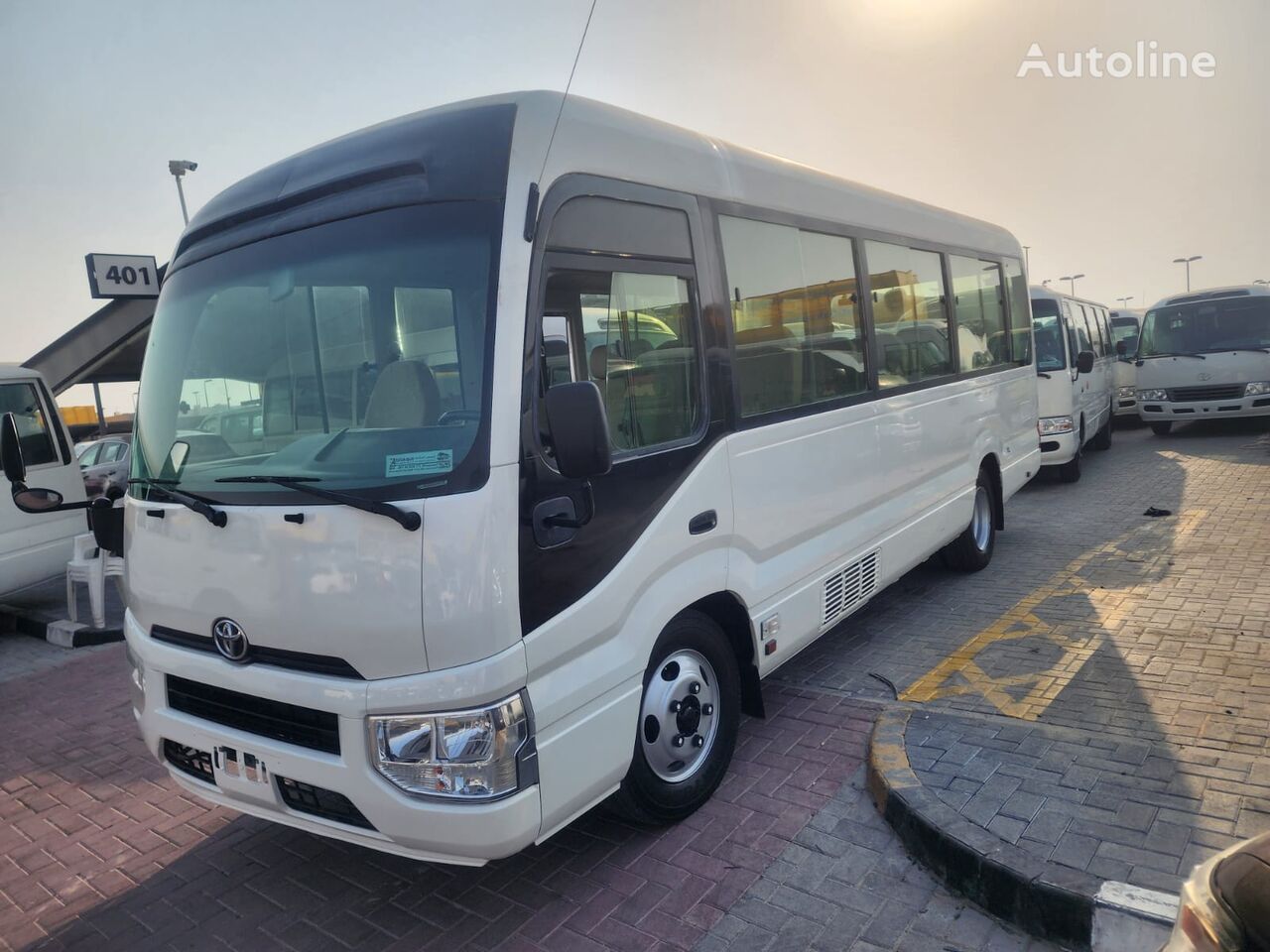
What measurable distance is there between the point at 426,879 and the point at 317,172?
2.86m

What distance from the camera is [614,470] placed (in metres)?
3.24

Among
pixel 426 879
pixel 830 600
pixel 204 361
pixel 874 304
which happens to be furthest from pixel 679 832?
pixel 874 304

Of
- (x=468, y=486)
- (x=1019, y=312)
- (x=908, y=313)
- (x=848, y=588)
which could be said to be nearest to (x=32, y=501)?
(x=468, y=486)

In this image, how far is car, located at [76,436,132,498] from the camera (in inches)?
610

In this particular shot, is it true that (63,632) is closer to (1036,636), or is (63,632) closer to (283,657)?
(283,657)

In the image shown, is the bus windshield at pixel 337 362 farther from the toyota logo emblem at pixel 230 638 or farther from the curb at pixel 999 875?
the curb at pixel 999 875

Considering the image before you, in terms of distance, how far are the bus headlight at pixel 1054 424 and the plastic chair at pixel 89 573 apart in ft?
34.7

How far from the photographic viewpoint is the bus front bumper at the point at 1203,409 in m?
13.7

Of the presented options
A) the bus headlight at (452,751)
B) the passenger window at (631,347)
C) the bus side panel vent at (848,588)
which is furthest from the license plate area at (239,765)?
the bus side panel vent at (848,588)

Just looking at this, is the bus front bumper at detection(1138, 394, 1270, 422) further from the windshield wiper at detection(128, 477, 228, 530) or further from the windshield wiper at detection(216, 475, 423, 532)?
the windshield wiper at detection(128, 477, 228, 530)

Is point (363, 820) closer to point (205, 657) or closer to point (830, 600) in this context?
point (205, 657)

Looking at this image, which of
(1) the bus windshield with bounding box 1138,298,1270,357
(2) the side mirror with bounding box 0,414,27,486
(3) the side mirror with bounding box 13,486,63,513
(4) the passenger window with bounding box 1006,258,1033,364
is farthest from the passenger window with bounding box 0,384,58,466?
(1) the bus windshield with bounding box 1138,298,1270,357

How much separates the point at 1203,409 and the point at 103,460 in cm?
1983

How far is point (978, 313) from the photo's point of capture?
7.38m
